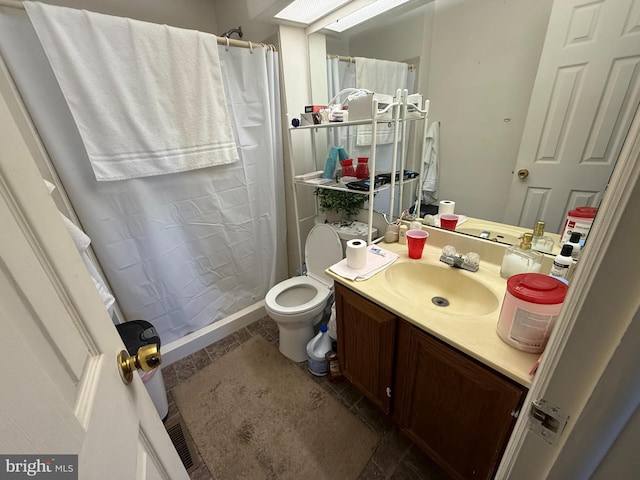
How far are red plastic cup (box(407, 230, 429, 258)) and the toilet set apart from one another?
0.49 m

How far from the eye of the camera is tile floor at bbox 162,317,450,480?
1127mm

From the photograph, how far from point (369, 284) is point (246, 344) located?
120cm

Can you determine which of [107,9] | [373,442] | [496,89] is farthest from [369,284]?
[107,9]

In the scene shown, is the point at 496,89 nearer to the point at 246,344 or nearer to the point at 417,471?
the point at 417,471

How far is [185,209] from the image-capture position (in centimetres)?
159

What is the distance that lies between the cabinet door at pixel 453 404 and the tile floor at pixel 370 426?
19 centimetres

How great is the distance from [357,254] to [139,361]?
2.82 ft

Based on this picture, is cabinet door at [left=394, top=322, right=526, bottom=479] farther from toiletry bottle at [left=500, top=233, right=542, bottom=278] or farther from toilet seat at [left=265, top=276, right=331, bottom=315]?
toilet seat at [left=265, top=276, right=331, bottom=315]

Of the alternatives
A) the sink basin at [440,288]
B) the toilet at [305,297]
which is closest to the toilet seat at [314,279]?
the toilet at [305,297]

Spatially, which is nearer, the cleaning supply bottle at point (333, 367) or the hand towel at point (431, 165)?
the hand towel at point (431, 165)

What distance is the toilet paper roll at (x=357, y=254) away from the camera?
116 cm

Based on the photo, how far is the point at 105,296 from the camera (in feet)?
3.79

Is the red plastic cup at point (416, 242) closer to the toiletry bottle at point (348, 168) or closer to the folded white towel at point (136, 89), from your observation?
the toiletry bottle at point (348, 168)

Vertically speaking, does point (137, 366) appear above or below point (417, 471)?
above
